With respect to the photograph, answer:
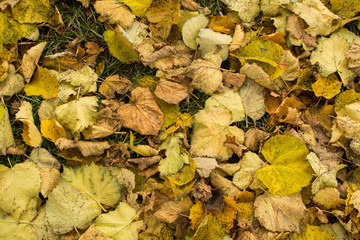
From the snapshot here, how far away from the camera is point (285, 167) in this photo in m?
1.69

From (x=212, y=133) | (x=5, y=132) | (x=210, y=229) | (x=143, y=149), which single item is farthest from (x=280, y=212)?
(x=5, y=132)

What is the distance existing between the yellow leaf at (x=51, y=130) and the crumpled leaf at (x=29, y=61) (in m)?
0.28

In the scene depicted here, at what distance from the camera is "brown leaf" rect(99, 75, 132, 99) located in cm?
177

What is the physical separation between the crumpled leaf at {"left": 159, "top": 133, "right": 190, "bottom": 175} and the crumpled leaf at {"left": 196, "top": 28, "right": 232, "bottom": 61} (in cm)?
54

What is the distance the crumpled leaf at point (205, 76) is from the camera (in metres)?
1.74

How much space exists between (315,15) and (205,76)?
0.79 m

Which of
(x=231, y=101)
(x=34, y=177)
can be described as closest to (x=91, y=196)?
(x=34, y=177)

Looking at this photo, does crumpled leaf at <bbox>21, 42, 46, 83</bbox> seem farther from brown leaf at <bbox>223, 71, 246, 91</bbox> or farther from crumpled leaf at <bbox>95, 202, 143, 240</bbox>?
brown leaf at <bbox>223, 71, 246, 91</bbox>

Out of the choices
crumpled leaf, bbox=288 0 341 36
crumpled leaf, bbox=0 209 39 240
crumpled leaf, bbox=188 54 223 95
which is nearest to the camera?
crumpled leaf, bbox=0 209 39 240

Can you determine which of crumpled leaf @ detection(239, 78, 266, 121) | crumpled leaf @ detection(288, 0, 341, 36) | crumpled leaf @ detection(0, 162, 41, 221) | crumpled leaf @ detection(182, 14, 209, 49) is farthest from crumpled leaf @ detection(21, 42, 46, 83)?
crumpled leaf @ detection(288, 0, 341, 36)

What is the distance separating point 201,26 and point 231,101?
1.57 feet

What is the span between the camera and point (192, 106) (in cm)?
185

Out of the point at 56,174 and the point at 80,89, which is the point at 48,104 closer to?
the point at 80,89

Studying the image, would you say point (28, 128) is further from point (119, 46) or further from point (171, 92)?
point (171, 92)
